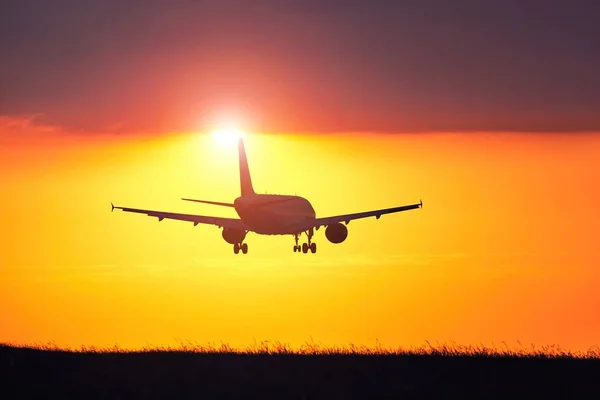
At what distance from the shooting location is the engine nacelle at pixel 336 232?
316 feet

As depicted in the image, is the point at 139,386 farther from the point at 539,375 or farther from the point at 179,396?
the point at 539,375

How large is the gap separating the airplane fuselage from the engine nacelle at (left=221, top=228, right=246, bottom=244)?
1117mm

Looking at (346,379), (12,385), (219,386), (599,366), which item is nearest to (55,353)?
(12,385)

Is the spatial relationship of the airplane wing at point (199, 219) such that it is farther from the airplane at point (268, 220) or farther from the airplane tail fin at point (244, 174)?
the airplane tail fin at point (244, 174)

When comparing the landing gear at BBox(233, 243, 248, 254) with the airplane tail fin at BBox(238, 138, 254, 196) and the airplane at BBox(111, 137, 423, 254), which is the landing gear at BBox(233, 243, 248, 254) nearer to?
the airplane at BBox(111, 137, 423, 254)

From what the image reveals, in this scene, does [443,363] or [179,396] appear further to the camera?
[443,363]

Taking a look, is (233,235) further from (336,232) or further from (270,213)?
(336,232)

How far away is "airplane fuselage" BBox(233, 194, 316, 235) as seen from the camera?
99750 millimetres

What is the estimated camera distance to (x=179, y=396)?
3603 cm

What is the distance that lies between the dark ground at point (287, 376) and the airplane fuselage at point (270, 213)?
181ft

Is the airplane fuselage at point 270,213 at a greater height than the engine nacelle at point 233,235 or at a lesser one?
greater

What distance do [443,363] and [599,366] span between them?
226 inches

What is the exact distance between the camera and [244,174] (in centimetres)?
11400

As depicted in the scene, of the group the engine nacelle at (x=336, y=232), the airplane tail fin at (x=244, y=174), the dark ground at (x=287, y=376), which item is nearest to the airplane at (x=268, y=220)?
the engine nacelle at (x=336, y=232)
